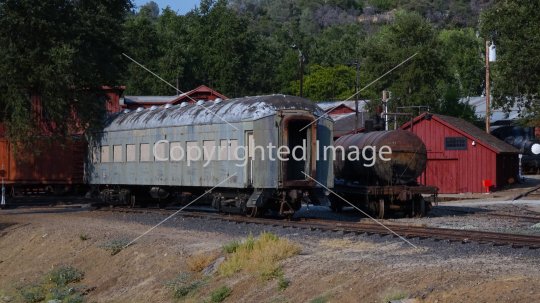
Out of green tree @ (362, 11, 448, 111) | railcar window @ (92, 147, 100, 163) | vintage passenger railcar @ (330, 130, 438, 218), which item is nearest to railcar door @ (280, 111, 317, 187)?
vintage passenger railcar @ (330, 130, 438, 218)

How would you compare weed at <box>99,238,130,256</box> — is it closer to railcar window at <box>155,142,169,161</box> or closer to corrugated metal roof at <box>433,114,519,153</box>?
railcar window at <box>155,142,169,161</box>

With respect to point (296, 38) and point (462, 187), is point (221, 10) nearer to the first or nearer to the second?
point (296, 38)

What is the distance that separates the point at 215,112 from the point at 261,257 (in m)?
9.57

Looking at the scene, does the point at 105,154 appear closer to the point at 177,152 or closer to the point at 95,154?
the point at 95,154

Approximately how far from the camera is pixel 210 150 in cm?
2280

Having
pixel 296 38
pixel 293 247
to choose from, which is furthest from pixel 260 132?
pixel 296 38

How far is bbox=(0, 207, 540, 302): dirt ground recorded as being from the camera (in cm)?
1085

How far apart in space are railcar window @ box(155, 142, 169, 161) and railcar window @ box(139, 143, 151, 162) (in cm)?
60

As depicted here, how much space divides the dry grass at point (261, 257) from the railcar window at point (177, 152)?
9195mm

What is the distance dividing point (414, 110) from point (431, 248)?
1675 inches

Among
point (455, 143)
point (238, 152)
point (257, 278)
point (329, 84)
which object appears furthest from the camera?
point (329, 84)

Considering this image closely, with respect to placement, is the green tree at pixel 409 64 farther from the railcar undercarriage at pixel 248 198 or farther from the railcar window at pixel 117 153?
the railcar undercarriage at pixel 248 198

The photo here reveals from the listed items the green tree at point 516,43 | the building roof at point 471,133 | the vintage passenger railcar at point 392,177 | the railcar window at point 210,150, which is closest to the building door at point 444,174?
the building roof at point 471,133

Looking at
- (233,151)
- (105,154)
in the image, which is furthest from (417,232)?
(105,154)
